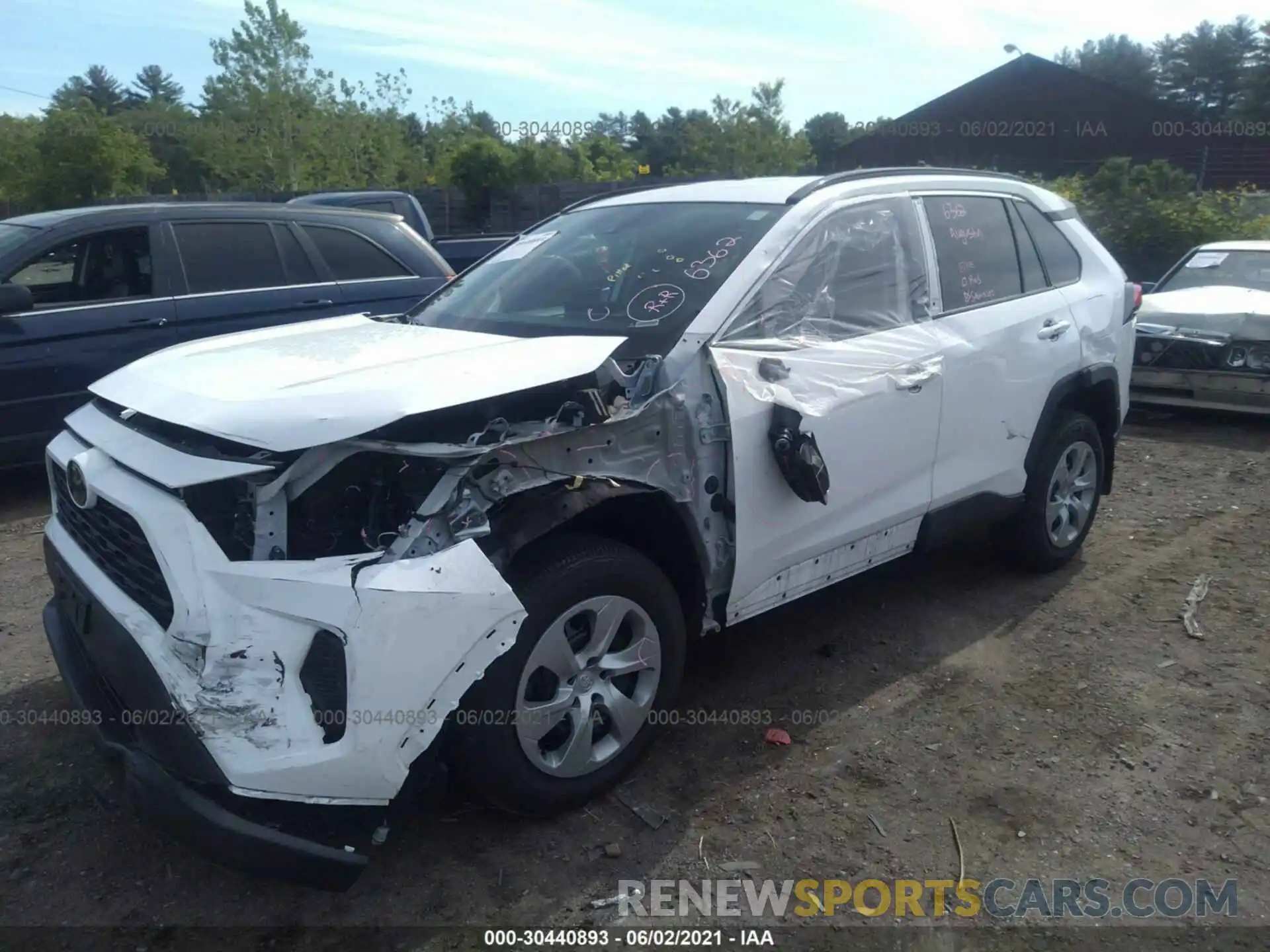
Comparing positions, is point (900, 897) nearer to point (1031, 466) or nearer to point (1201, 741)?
point (1201, 741)

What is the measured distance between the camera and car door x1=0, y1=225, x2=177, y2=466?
19.0 feet

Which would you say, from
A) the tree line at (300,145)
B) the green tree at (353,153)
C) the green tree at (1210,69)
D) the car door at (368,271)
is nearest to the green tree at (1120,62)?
the green tree at (1210,69)

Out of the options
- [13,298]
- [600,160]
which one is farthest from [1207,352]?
[600,160]

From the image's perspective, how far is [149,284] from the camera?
20.5ft

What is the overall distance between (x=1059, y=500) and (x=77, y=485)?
4.19m

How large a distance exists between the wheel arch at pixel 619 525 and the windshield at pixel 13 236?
476 centimetres

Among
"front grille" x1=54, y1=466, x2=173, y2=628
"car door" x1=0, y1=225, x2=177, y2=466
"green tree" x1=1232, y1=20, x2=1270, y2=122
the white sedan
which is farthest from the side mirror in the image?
"green tree" x1=1232, y1=20, x2=1270, y2=122

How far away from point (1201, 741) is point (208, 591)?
10.8ft

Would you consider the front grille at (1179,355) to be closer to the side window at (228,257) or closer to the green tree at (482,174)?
the side window at (228,257)

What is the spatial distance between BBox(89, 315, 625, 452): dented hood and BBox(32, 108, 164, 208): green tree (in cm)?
3319

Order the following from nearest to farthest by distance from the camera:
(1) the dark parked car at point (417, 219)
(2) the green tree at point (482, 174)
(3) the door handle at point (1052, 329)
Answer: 1. (3) the door handle at point (1052, 329)
2. (1) the dark parked car at point (417, 219)
3. (2) the green tree at point (482, 174)

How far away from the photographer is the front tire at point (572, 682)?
8.77ft

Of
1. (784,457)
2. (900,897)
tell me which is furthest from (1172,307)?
(900,897)

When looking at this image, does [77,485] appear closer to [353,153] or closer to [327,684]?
[327,684]
